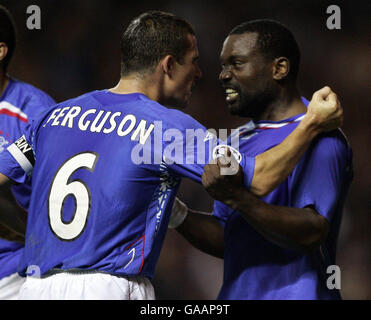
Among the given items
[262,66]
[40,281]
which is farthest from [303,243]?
[40,281]

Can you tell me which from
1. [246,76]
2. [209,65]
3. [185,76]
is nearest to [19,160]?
[185,76]

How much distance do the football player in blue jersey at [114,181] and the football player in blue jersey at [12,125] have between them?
2.01 ft

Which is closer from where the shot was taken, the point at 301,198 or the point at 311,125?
the point at 311,125

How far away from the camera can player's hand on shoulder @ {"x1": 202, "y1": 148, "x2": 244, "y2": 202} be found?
7.07ft

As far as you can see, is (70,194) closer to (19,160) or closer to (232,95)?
(19,160)

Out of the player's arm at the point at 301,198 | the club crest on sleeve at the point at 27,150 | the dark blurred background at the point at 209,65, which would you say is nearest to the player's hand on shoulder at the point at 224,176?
the player's arm at the point at 301,198

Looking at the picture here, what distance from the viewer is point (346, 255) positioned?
4.78 metres

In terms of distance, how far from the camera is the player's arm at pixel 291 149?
221cm

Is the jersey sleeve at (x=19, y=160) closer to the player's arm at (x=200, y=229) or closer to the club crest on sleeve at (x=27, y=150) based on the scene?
the club crest on sleeve at (x=27, y=150)

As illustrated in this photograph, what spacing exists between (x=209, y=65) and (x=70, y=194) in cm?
306

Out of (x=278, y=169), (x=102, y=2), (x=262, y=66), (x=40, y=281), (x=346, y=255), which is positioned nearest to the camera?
(x=278, y=169)

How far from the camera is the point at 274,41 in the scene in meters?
2.68
